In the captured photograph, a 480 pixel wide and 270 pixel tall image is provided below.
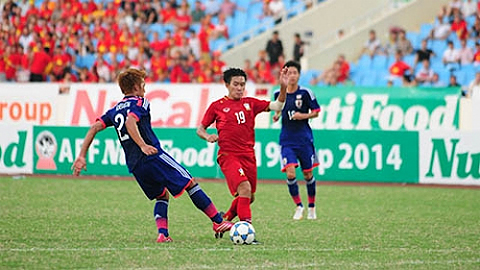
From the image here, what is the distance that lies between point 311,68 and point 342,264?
17.6 metres

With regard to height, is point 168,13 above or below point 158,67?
above

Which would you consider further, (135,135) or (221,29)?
(221,29)

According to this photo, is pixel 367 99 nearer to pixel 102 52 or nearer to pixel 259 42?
pixel 259 42

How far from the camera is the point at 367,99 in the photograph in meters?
22.2

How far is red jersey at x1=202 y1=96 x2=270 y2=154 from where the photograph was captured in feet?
36.3

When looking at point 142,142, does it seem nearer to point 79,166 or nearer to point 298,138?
point 79,166

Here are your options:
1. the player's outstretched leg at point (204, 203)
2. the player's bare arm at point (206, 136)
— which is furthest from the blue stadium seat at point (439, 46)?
the player's outstretched leg at point (204, 203)

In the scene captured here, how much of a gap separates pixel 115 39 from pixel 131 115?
17.4m

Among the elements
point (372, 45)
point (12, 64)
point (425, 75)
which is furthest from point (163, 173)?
point (12, 64)

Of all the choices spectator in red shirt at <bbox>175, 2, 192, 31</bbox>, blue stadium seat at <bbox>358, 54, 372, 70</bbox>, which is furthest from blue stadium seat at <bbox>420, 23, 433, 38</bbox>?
spectator in red shirt at <bbox>175, 2, 192, 31</bbox>

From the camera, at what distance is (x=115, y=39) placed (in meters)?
27.1

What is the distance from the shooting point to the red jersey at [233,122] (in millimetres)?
11070

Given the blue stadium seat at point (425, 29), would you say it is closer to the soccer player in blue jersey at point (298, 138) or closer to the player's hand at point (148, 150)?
the soccer player in blue jersey at point (298, 138)

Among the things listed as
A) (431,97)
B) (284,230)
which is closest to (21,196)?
(284,230)
